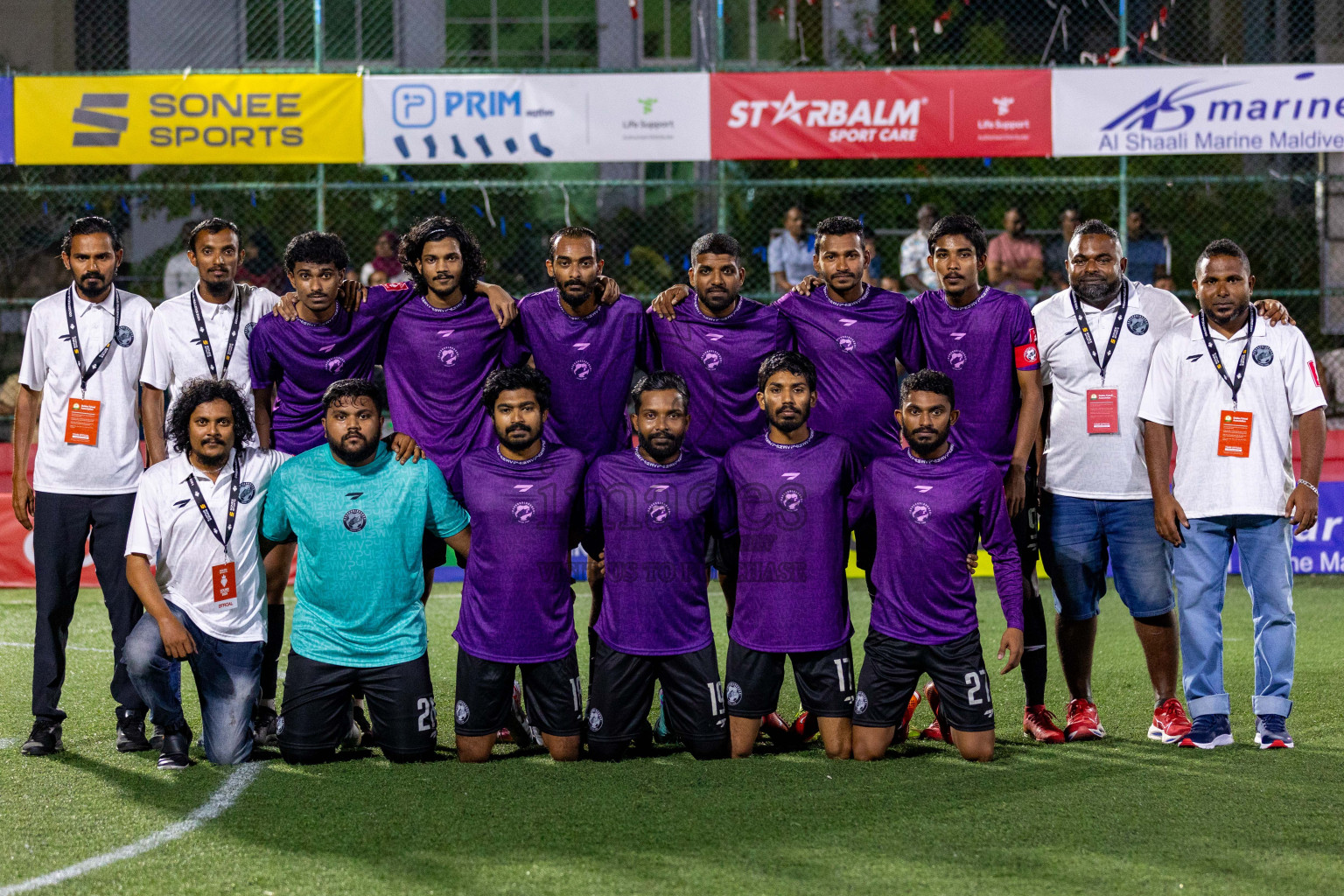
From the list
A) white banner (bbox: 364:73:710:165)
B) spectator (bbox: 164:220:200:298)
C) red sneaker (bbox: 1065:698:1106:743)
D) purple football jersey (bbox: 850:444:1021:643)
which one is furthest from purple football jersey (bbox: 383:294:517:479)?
spectator (bbox: 164:220:200:298)

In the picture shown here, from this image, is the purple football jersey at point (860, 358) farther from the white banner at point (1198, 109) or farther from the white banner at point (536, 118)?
the white banner at point (1198, 109)

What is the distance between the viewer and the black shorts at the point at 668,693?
5.71 m

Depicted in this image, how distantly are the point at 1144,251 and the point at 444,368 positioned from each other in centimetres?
888

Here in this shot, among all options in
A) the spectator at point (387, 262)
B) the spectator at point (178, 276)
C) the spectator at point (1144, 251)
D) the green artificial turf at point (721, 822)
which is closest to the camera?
the green artificial turf at point (721, 822)

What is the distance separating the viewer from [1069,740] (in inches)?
237

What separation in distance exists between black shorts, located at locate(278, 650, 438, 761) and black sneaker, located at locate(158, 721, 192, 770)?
1.18ft

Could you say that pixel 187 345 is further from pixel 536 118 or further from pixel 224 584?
pixel 536 118

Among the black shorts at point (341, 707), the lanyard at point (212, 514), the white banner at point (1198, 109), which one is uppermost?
the white banner at point (1198, 109)

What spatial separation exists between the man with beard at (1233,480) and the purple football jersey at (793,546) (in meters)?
1.32

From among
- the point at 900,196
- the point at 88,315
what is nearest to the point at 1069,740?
the point at 88,315

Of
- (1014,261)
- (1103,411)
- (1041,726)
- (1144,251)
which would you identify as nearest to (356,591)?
(1041,726)

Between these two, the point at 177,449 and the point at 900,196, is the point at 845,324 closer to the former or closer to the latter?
the point at 177,449

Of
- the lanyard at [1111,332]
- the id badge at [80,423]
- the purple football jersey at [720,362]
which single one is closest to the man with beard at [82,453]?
the id badge at [80,423]

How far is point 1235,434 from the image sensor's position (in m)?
5.86
